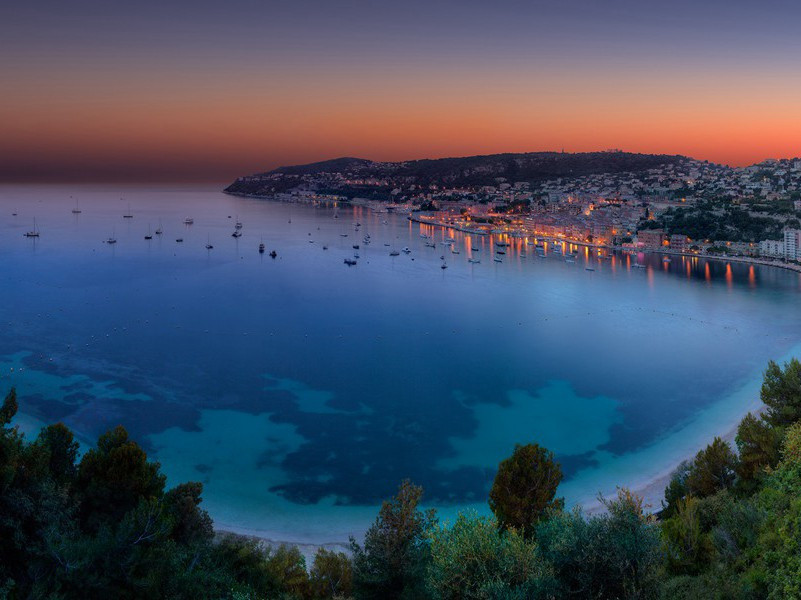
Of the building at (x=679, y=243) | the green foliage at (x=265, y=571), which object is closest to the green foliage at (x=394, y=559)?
the green foliage at (x=265, y=571)

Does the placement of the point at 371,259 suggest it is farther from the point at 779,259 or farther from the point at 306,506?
the point at 306,506

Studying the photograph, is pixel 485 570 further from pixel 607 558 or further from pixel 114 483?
pixel 114 483

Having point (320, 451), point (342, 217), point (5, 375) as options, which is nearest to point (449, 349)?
point (320, 451)

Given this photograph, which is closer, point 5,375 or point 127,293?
point 5,375

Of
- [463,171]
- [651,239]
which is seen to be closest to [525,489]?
[651,239]

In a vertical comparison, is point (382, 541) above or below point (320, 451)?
above

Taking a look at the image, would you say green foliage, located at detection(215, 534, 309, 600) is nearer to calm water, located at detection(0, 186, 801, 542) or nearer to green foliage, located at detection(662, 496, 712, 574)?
calm water, located at detection(0, 186, 801, 542)
